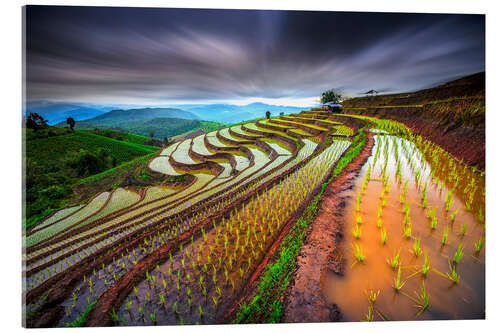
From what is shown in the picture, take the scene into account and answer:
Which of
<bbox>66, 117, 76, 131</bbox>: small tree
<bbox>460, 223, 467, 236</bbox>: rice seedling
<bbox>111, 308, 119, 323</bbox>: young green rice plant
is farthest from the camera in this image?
<bbox>66, 117, 76, 131</bbox>: small tree

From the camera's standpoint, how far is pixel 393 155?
518 cm

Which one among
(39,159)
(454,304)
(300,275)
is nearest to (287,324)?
(300,275)

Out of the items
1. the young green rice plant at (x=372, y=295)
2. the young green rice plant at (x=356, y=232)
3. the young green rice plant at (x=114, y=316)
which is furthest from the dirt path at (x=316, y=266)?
the young green rice plant at (x=114, y=316)

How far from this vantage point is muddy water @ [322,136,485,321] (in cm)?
154

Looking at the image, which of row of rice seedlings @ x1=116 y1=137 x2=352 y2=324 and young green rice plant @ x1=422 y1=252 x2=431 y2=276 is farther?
row of rice seedlings @ x1=116 y1=137 x2=352 y2=324

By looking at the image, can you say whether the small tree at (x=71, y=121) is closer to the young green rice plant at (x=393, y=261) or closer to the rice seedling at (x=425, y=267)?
the young green rice plant at (x=393, y=261)

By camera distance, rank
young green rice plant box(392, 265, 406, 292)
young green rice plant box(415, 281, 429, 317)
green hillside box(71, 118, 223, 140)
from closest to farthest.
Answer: young green rice plant box(415, 281, 429, 317) → young green rice plant box(392, 265, 406, 292) → green hillside box(71, 118, 223, 140)

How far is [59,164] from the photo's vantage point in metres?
13.9

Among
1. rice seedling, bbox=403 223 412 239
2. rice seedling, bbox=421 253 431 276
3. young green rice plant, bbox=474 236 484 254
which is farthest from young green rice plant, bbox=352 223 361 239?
young green rice plant, bbox=474 236 484 254

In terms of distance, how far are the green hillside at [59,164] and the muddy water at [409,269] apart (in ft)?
23.4

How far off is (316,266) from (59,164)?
21010 millimetres

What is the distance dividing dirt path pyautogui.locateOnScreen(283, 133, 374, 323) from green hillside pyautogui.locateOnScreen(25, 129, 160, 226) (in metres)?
6.60

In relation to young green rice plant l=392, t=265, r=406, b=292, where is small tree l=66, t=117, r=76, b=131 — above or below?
above

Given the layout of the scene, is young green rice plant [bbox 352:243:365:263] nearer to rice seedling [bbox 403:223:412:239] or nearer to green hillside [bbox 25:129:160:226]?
rice seedling [bbox 403:223:412:239]
